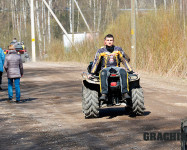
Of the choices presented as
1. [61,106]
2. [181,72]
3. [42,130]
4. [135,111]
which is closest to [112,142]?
[42,130]

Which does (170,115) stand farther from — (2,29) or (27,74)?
(2,29)

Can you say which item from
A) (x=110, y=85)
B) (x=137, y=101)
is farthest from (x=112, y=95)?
(x=137, y=101)

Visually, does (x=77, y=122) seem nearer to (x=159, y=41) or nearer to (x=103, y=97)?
(x=103, y=97)

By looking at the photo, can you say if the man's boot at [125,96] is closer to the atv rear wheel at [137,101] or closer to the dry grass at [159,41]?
the atv rear wheel at [137,101]

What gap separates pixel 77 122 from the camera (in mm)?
10117

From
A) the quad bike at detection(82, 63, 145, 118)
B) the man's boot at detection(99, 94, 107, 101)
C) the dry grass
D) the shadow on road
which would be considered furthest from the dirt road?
the dry grass

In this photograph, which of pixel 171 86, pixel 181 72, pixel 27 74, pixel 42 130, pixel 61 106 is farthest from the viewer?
pixel 27 74

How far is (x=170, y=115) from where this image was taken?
34.9 feet

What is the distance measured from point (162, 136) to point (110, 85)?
2.57m

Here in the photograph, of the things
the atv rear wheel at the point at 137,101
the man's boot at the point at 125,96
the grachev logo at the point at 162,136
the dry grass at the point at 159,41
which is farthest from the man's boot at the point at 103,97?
the dry grass at the point at 159,41

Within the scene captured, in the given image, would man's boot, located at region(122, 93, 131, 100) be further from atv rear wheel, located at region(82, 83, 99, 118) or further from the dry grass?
the dry grass

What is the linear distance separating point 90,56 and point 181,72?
409 inches

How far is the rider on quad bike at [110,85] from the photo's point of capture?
33.8ft

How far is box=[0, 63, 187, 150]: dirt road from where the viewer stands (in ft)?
25.3
